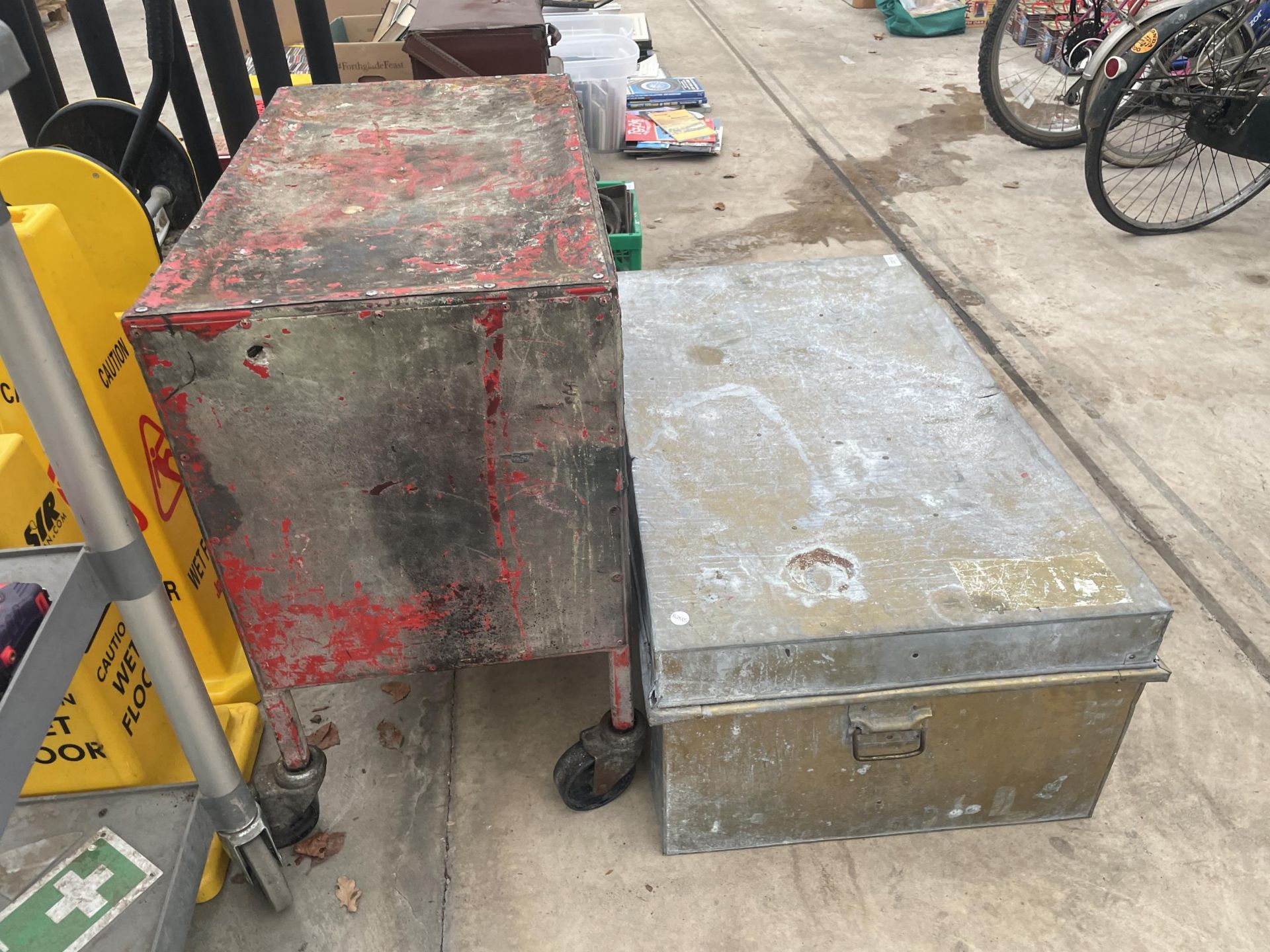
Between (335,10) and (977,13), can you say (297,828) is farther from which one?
(977,13)

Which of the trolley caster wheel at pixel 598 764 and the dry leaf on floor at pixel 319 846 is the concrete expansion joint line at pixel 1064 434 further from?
the dry leaf on floor at pixel 319 846

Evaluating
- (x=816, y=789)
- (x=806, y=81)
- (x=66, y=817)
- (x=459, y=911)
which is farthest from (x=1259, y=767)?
(x=806, y=81)

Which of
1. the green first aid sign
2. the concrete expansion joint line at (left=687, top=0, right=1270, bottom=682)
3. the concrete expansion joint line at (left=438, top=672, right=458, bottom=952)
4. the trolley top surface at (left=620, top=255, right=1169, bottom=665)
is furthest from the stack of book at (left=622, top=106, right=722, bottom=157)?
the green first aid sign

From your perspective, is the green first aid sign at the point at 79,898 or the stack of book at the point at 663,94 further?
the stack of book at the point at 663,94

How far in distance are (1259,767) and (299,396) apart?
1769 mm

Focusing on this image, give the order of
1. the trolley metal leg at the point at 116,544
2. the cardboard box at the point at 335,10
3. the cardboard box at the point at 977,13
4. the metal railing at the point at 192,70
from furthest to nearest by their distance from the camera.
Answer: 1. the cardboard box at the point at 977,13
2. the cardboard box at the point at 335,10
3. the metal railing at the point at 192,70
4. the trolley metal leg at the point at 116,544

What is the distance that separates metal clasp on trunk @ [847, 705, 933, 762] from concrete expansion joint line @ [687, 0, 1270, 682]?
95cm

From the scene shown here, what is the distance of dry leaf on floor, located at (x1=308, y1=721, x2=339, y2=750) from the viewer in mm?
1801

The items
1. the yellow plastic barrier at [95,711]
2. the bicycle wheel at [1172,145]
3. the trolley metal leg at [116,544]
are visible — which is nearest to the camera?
the trolley metal leg at [116,544]

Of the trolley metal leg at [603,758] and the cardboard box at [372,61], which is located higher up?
the cardboard box at [372,61]

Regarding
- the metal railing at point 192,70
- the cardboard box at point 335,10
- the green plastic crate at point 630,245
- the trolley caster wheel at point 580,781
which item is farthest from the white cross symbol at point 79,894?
the cardboard box at point 335,10

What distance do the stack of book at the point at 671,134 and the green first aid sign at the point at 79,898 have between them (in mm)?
3761

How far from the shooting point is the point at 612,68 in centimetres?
440

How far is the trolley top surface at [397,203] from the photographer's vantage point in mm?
1133
